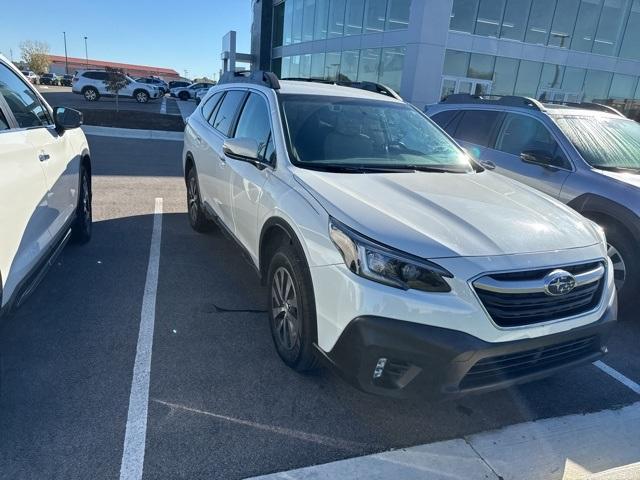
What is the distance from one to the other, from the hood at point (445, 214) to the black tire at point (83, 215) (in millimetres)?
2816

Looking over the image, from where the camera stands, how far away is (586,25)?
21.8m

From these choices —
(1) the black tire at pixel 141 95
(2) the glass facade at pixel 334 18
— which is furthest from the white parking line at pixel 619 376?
(1) the black tire at pixel 141 95

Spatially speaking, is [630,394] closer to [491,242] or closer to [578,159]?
[491,242]

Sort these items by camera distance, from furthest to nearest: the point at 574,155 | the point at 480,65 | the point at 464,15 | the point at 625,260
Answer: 1. the point at 480,65
2. the point at 464,15
3. the point at 574,155
4. the point at 625,260

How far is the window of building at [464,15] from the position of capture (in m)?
20.0

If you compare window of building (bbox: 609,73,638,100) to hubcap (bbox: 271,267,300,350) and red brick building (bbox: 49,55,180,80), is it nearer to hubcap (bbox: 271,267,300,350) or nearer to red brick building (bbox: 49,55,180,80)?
hubcap (bbox: 271,267,300,350)

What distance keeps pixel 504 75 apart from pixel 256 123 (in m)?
20.8

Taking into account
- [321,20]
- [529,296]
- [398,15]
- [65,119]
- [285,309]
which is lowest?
[285,309]

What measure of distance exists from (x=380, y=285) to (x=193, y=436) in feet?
4.17

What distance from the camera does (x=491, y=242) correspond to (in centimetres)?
241

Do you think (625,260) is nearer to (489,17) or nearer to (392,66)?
(392,66)

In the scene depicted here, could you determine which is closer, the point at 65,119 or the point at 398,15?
the point at 65,119

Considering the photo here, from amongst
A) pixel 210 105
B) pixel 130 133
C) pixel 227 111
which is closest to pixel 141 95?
pixel 130 133

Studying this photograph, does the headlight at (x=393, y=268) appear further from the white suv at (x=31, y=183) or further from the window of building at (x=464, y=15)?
the window of building at (x=464, y=15)
